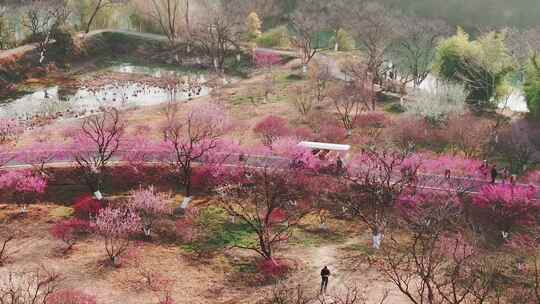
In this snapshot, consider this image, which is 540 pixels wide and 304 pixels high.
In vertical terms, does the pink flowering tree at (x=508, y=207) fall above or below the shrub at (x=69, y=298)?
above

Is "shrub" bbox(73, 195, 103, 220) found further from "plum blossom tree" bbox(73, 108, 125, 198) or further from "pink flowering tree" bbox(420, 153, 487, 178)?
"pink flowering tree" bbox(420, 153, 487, 178)

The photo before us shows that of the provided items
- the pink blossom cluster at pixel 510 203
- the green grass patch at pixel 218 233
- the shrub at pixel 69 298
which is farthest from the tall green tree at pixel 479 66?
the shrub at pixel 69 298

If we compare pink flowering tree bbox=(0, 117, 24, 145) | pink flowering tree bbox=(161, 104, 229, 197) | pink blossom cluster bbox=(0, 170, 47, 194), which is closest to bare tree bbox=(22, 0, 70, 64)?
pink flowering tree bbox=(0, 117, 24, 145)

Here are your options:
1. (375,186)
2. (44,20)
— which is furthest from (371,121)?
(44,20)

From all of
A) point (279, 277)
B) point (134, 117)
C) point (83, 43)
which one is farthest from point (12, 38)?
point (279, 277)

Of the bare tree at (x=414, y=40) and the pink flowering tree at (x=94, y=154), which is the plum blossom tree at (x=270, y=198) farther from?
the bare tree at (x=414, y=40)
